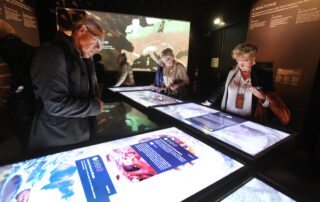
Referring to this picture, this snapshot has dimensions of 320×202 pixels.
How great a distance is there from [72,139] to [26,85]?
0.46 m

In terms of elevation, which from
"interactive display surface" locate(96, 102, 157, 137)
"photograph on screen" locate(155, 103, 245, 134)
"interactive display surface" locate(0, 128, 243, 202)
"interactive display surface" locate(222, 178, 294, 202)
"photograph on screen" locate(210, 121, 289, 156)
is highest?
"photograph on screen" locate(155, 103, 245, 134)

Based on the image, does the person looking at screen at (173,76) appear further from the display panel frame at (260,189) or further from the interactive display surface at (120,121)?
the display panel frame at (260,189)

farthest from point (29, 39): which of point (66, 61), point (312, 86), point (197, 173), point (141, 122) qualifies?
point (312, 86)

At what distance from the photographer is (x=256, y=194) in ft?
2.39

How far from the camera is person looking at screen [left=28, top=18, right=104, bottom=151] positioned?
1.02 m

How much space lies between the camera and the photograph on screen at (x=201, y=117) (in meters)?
1.37

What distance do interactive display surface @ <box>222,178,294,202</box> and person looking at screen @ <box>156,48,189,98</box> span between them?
2.38 metres

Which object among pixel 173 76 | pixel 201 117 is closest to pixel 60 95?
pixel 201 117

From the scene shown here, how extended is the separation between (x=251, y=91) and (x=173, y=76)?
156 centimetres

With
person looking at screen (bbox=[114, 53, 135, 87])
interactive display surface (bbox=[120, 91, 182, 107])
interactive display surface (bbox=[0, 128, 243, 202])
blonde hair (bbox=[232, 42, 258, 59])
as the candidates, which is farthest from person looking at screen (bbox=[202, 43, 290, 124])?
person looking at screen (bbox=[114, 53, 135, 87])

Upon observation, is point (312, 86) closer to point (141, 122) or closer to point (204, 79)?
point (141, 122)

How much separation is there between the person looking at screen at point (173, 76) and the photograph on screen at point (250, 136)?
5.79 ft

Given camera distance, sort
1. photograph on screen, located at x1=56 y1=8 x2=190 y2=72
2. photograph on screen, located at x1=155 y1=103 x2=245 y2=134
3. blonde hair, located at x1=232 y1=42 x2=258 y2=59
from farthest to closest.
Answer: photograph on screen, located at x1=56 y1=8 x2=190 y2=72 < blonde hair, located at x1=232 y1=42 x2=258 y2=59 < photograph on screen, located at x1=155 y1=103 x2=245 y2=134

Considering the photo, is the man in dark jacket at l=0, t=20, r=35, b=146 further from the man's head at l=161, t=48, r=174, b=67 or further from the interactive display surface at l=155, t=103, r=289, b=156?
the man's head at l=161, t=48, r=174, b=67
